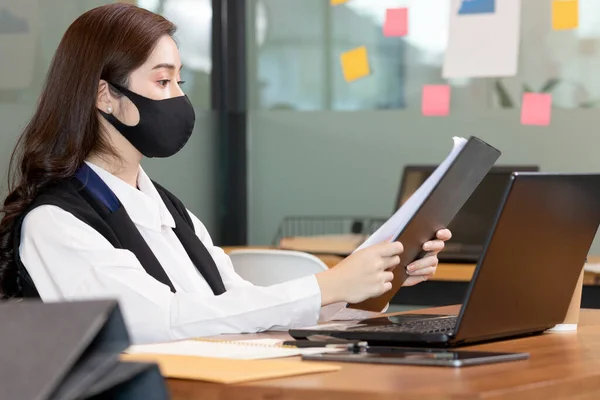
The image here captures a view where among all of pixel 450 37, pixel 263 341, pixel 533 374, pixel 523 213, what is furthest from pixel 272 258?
pixel 450 37

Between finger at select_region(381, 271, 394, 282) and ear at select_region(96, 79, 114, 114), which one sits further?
ear at select_region(96, 79, 114, 114)

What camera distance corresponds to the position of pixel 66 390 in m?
0.51

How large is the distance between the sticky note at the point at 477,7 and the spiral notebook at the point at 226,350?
285 centimetres

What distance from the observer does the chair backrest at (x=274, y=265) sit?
2.44 m

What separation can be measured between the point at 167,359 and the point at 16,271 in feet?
2.32

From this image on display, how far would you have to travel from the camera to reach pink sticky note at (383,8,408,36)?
4.03 meters

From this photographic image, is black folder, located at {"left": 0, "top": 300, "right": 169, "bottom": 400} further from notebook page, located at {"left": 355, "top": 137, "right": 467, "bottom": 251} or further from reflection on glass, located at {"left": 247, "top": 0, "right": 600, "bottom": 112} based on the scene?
reflection on glass, located at {"left": 247, "top": 0, "right": 600, "bottom": 112}

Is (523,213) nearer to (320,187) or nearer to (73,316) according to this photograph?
(73,316)

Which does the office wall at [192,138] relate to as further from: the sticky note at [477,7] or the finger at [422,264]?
the finger at [422,264]

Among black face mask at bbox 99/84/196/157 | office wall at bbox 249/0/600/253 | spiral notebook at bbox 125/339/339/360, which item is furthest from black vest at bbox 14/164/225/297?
office wall at bbox 249/0/600/253

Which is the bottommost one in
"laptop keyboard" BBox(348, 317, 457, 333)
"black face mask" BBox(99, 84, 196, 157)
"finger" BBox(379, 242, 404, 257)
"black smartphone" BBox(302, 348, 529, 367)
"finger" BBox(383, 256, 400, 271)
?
"laptop keyboard" BBox(348, 317, 457, 333)

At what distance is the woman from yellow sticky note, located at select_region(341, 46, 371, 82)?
220 centimetres

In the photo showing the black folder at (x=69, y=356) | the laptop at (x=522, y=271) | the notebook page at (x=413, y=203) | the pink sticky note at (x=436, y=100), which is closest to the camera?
the black folder at (x=69, y=356)

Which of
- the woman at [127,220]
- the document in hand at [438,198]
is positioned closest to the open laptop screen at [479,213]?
the woman at [127,220]
